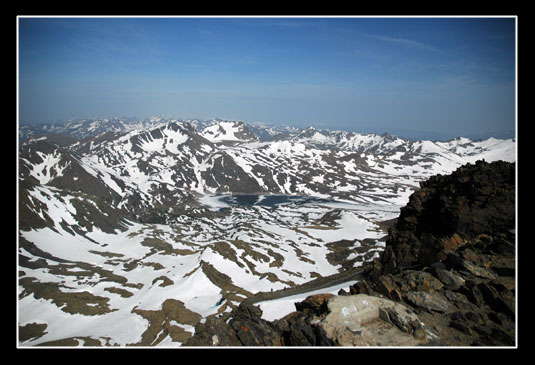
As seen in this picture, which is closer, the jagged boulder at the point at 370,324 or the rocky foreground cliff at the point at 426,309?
the jagged boulder at the point at 370,324

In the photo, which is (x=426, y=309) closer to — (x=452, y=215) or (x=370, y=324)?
(x=370, y=324)

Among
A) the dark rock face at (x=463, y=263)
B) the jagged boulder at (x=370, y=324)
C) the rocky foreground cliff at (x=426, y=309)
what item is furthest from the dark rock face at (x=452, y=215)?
the jagged boulder at (x=370, y=324)

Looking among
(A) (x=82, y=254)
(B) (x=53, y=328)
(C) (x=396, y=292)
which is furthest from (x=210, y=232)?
(C) (x=396, y=292)

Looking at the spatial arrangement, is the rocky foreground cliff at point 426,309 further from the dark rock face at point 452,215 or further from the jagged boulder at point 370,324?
the dark rock face at point 452,215

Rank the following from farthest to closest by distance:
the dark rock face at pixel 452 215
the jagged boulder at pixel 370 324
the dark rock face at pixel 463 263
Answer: the dark rock face at pixel 452 215, the dark rock face at pixel 463 263, the jagged boulder at pixel 370 324

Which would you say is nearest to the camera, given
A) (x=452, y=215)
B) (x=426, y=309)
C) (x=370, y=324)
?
(x=370, y=324)

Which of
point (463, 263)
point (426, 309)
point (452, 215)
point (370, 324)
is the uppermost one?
point (452, 215)

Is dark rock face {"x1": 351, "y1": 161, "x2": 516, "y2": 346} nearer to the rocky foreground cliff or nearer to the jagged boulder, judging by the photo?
the rocky foreground cliff

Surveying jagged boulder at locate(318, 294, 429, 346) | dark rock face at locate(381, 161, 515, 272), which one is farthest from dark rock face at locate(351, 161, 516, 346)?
jagged boulder at locate(318, 294, 429, 346)

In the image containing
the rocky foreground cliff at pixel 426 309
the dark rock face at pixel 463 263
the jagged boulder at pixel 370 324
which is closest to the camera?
the jagged boulder at pixel 370 324

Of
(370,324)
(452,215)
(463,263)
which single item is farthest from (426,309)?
(452,215)
